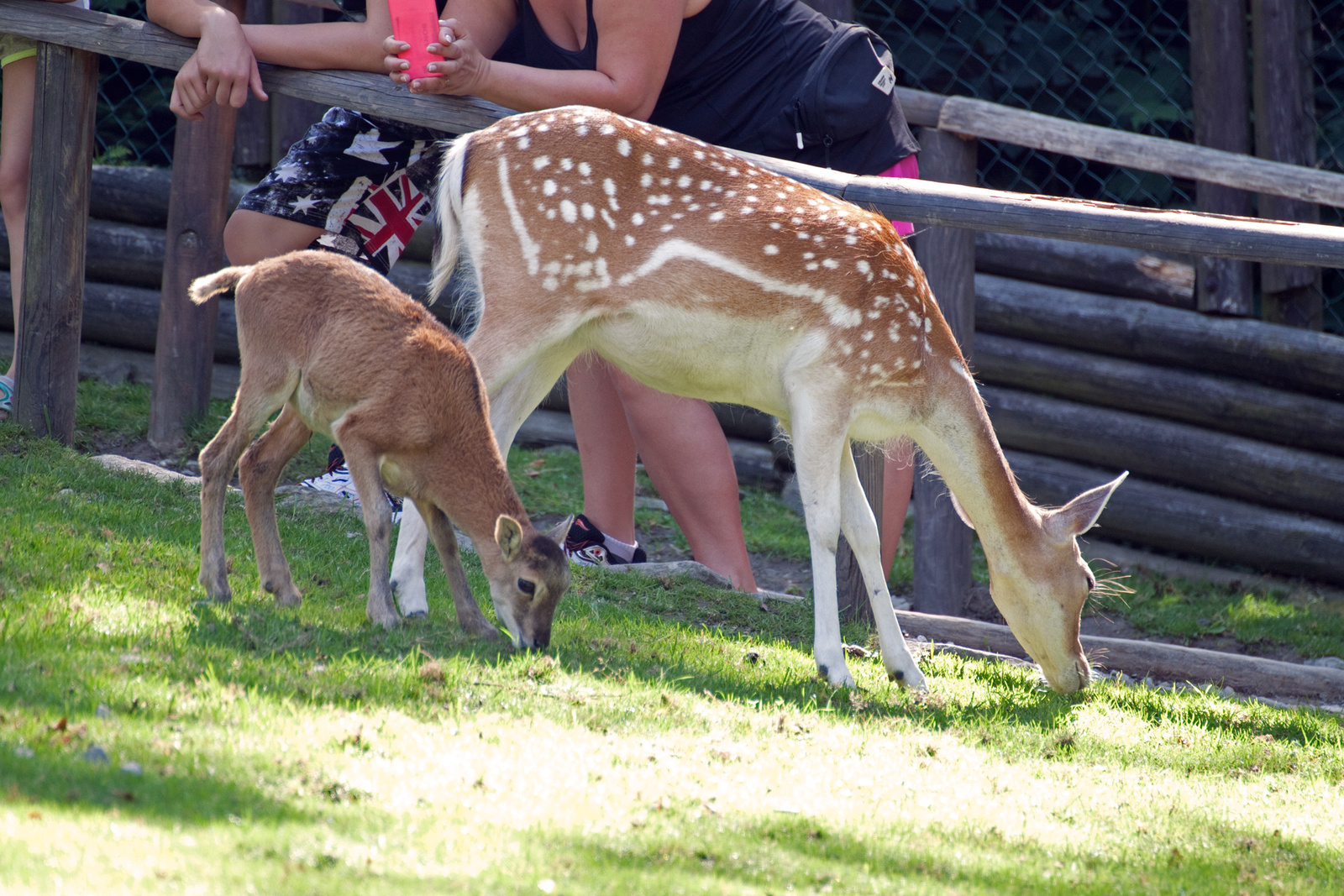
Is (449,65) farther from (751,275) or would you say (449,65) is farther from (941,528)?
(941,528)

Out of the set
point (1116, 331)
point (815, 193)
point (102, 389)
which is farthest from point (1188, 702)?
point (102, 389)

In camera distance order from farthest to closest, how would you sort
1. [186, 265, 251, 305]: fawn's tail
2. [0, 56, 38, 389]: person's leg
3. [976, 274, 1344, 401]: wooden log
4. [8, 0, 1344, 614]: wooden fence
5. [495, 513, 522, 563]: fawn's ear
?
[976, 274, 1344, 401]: wooden log
[0, 56, 38, 389]: person's leg
[8, 0, 1344, 614]: wooden fence
[186, 265, 251, 305]: fawn's tail
[495, 513, 522, 563]: fawn's ear

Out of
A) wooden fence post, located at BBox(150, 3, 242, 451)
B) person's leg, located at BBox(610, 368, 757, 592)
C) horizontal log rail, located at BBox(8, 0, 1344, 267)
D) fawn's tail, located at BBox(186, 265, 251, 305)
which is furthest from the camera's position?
wooden fence post, located at BBox(150, 3, 242, 451)

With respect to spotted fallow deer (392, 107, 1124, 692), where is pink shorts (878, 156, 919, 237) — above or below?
above

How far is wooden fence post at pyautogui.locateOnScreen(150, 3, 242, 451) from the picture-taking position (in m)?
7.11

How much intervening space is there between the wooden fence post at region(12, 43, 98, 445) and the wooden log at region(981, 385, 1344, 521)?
18.7 feet

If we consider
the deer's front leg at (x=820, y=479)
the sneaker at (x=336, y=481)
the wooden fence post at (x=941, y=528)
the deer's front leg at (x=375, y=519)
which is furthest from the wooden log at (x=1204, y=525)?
the deer's front leg at (x=375, y=519)

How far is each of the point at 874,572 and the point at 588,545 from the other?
1.66m

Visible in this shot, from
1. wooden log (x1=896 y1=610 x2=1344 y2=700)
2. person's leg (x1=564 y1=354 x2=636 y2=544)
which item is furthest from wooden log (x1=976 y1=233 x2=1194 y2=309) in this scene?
person's leg (x1=564 y1=354 x2=636 y2=544)

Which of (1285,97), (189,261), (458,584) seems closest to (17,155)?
(189,261)

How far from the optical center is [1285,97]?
820cm

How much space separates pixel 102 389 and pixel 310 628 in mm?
5403

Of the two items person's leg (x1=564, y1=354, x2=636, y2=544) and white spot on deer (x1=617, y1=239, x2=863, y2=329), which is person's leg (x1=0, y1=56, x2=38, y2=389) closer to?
person's leg (x1=564, y1=354, x2=636, y2=544)

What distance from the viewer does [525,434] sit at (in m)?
9.54
